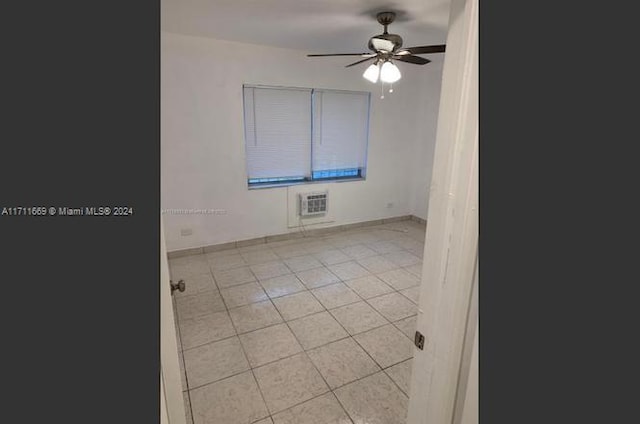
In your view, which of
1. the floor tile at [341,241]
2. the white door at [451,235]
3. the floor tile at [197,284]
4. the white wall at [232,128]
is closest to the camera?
the white door at [451,235]

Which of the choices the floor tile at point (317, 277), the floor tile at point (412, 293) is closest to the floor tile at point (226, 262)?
the floor tile at point (317, 277)

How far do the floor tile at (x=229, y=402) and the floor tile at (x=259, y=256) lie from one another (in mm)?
1801

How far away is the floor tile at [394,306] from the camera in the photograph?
2.73m

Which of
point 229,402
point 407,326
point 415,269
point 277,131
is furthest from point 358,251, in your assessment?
point 229,402

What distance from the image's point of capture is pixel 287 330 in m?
2.51

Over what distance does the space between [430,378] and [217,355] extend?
1.75 m

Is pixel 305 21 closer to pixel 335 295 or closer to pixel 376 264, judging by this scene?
pixel 335 295

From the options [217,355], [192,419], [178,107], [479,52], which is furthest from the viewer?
[178,107]

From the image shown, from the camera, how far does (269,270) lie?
354cm

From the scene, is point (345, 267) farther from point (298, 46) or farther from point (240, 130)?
point (298, 46)

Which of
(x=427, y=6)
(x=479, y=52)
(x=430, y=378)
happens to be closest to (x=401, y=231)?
(x=427, y=6)

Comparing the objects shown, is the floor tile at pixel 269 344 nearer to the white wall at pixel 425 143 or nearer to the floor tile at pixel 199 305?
the floor tile at pixel 199 305

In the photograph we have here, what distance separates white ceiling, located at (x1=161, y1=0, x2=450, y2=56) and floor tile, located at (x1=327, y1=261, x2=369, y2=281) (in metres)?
2.54

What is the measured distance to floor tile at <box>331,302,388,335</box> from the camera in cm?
256
